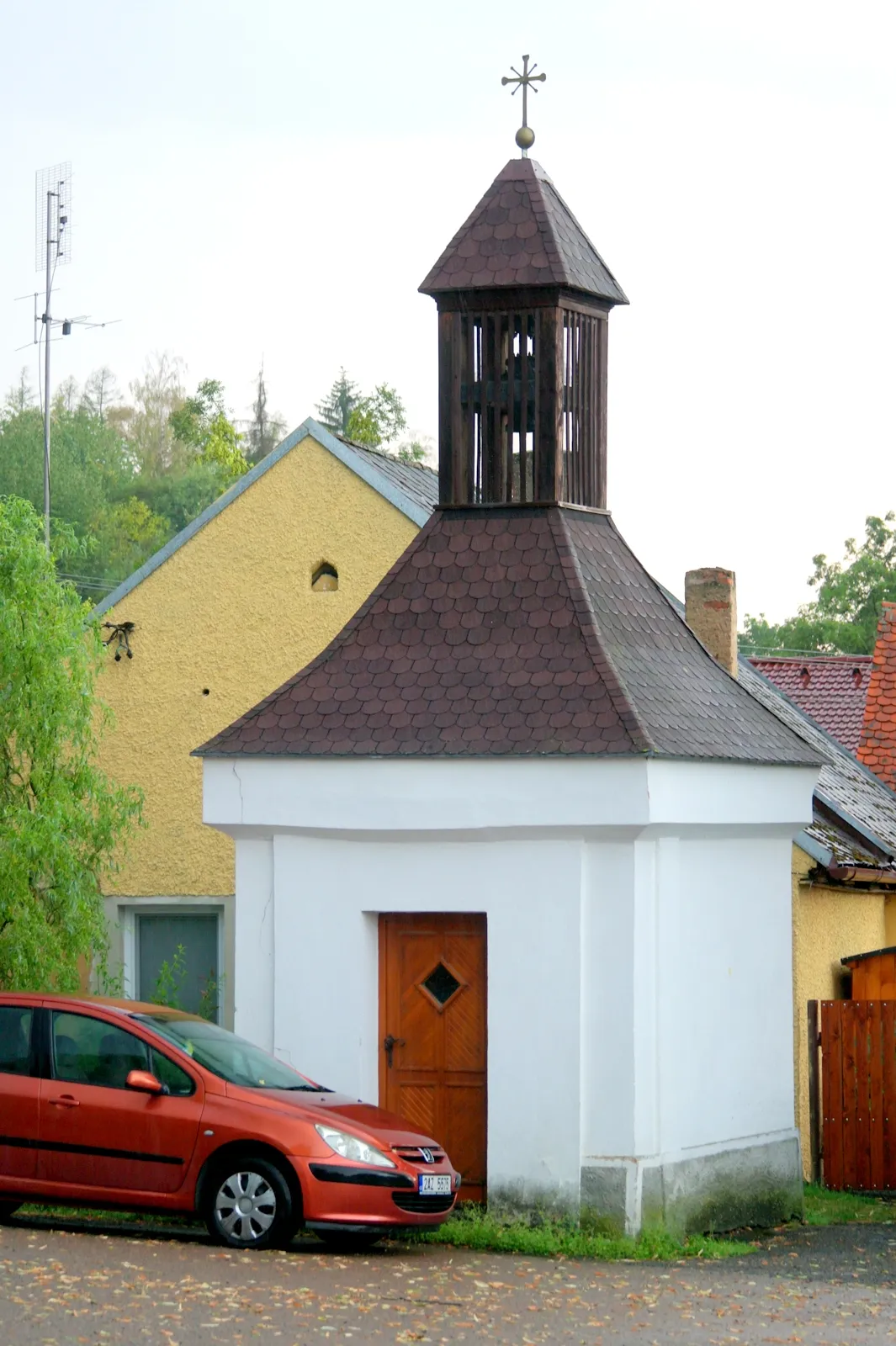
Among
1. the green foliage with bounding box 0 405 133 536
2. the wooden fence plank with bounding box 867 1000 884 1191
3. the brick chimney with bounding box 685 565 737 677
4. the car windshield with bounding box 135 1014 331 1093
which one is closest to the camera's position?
the car windshield with bounding box 135 1014 331 1093

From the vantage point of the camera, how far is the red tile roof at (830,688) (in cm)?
2609

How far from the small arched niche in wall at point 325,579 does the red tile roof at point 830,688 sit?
7.71 metres

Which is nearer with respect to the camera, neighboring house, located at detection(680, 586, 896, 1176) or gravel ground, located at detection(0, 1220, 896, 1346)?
gravel ground, located at detection(0, 1220, 896, 1346)

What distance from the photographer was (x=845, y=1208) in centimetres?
1758

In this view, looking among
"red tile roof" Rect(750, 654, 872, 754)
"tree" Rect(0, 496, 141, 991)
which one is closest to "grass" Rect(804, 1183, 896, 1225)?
"tree" Rect(0, 496, 141, 991)

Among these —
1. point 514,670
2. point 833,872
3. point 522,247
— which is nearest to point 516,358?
point 522,247

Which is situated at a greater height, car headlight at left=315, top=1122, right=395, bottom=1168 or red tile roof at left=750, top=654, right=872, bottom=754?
red tile roof at left=750, top=654, right=872, bottom=754

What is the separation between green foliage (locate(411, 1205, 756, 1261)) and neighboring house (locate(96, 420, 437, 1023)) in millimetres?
5477

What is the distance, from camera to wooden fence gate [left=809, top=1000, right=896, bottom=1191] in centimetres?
1845

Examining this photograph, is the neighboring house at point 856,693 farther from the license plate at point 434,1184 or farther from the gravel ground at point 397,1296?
the license plate at point 434,1184

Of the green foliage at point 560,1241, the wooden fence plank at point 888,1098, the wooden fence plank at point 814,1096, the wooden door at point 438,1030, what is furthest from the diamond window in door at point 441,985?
the wooden fence plank at point 888,1098

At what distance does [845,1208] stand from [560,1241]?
4124 millimetres

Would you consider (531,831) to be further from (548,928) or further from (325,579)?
(325,579)

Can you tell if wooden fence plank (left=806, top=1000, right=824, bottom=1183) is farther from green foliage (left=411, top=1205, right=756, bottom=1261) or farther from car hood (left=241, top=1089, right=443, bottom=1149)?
car hood (left=241, top=1089, right=443, bottom=1149)
